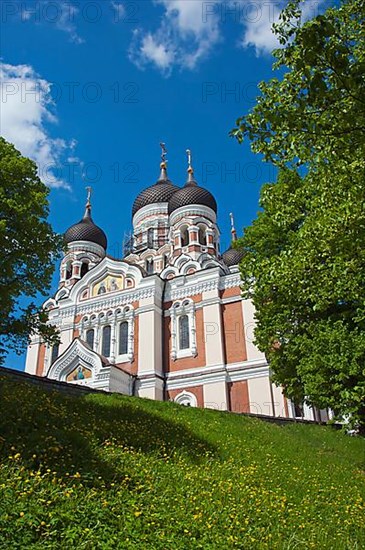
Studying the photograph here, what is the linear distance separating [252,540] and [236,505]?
0.99 m

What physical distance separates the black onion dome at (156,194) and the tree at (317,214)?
74.8 feet

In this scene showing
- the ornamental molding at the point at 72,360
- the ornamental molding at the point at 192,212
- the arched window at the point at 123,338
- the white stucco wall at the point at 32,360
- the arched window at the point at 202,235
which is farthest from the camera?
the ornamental molding at the point at 192,212

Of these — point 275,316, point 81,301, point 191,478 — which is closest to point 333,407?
point 275,316

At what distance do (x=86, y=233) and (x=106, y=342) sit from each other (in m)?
11.1

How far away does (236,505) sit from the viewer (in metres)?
5.98

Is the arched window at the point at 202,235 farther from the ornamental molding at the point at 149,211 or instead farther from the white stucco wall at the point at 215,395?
the white stucco wall at the point at 215,395

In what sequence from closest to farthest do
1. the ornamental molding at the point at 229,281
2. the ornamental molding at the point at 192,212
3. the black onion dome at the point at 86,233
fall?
the ornamental molding at the point at 229,281
the ornamental molding at the point at 192,212
the black onion dome at the point at 86,233

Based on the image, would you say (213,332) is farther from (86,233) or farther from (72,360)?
(86,233)

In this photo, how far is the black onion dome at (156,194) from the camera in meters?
37.9

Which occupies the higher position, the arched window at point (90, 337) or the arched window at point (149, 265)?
the arched window at point (149, 265)

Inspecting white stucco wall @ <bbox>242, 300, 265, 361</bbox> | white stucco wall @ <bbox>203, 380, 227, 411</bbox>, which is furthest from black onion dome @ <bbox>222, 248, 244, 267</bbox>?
white stucco wall @ <bbox>203, 380, 227, 411</bbox>

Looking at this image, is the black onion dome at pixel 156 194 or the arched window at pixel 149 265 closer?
the arched window at pixel 149 265

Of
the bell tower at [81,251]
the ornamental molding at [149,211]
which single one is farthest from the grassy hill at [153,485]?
the ornamental molding at [149,211]

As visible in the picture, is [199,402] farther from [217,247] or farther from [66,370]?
[217,247]
